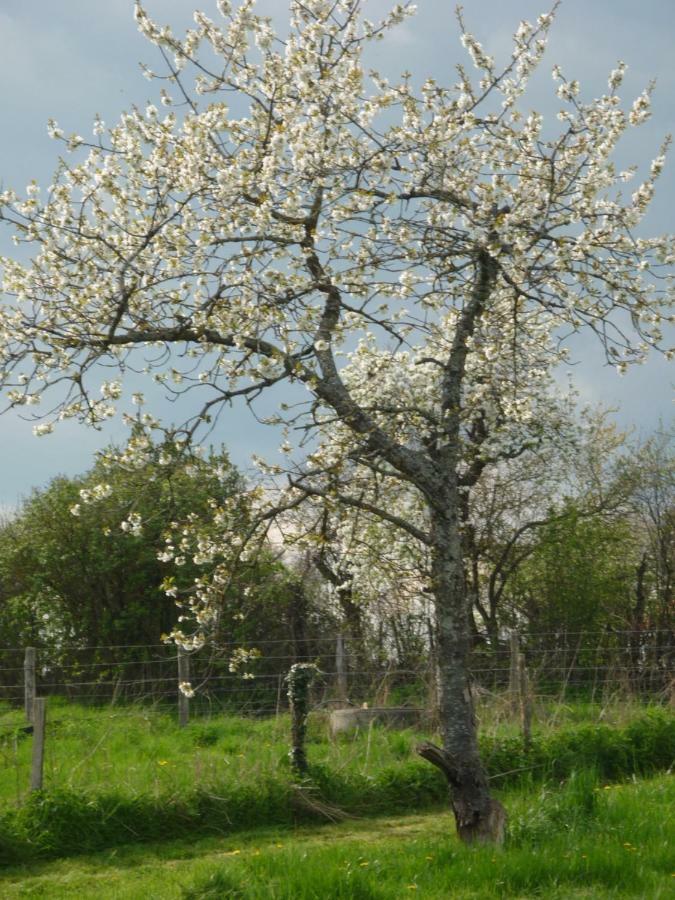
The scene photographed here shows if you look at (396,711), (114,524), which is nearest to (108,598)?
(114,524)

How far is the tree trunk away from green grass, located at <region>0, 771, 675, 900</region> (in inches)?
9.6

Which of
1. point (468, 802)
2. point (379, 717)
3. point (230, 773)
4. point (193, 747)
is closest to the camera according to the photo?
point (468, 802)

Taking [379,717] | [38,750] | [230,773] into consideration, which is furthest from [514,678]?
[38,750]

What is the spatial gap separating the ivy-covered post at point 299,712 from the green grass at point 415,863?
2.43ft

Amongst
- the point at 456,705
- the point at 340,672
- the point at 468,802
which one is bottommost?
the point at 468,802

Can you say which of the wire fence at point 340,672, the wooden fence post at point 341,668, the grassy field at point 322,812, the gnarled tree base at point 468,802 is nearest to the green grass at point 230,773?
the grassy field at point 322,812

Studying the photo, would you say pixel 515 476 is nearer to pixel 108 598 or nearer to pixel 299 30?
pixel 108 598

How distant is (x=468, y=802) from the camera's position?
8.23 metres

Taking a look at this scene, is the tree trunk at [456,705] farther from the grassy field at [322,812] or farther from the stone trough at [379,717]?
the stone trough at [379,717]

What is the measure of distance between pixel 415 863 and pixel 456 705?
1.45 m

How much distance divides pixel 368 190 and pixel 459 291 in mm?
1406

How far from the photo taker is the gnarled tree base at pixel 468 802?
812 cm

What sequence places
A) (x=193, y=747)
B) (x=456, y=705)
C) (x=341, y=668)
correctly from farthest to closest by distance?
1. (x=341, y=668)
2. (x=193, y=747)
3. (x=456, y=705)

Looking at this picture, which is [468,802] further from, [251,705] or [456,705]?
[251,705]
